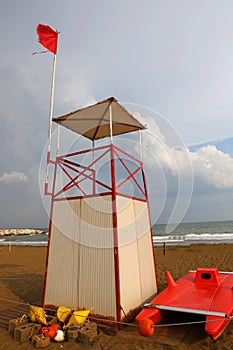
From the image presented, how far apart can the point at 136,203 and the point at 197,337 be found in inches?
158

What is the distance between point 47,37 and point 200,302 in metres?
9.70

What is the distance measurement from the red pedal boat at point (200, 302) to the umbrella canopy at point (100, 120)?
540 centimetres

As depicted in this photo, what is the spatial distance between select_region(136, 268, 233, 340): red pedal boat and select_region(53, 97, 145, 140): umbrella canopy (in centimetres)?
540

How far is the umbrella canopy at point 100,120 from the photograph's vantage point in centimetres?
779

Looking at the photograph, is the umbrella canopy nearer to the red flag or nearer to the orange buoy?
the red flag

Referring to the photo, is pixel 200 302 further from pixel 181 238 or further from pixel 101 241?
pixel 181 238

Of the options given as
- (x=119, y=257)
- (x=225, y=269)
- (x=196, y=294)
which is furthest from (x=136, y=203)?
(x=225, y=269)

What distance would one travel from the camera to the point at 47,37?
8977 millimetres

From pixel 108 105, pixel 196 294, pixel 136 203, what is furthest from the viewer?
pixel 136 203

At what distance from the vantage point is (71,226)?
7.77m

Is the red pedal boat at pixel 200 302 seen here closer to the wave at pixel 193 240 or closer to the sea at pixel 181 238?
the sea at pixel 181 238

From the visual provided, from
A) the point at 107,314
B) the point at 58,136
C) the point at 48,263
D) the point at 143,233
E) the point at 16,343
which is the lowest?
the point at 16,343

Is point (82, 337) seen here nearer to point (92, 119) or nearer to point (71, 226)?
point (71, 226)

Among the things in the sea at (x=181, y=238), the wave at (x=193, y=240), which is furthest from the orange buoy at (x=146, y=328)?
the wave at (x=193, y=240)
